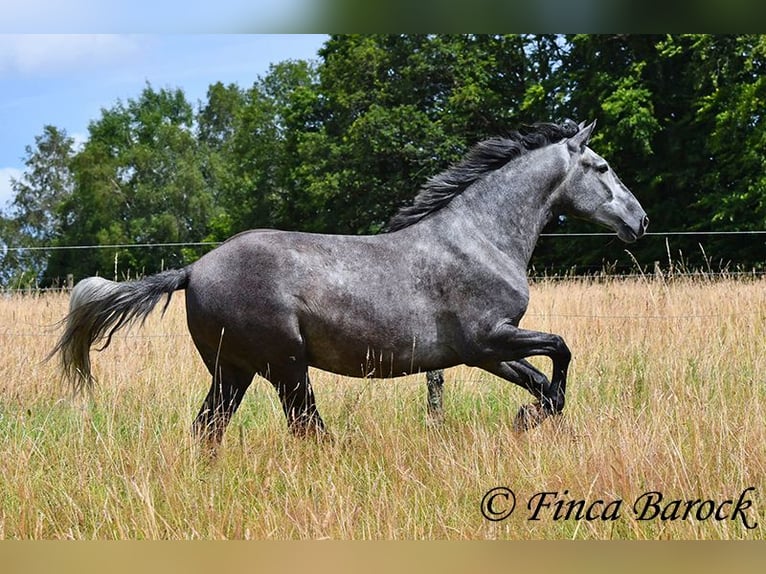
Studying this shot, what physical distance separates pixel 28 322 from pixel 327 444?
17.4 feet

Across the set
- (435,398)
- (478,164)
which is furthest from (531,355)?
(478,164)

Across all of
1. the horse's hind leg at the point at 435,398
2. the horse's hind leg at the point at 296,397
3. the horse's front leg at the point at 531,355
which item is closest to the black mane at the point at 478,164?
the horse's front leg at the point at 531,355

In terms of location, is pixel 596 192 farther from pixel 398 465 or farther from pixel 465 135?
pixel 465 135

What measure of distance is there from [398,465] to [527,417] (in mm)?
870

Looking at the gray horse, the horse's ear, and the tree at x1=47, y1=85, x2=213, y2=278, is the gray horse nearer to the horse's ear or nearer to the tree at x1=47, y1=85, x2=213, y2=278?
the horse's ear

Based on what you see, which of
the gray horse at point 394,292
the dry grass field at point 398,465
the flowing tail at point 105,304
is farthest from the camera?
the flowing tail at point 105,304

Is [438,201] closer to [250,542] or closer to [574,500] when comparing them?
[574,500]

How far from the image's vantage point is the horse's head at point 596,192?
4688mm

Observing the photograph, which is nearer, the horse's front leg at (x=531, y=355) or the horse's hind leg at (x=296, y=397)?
the horse's hind leg at (x=296, y=397)

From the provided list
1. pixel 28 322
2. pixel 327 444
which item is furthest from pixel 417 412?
pixel 28 322

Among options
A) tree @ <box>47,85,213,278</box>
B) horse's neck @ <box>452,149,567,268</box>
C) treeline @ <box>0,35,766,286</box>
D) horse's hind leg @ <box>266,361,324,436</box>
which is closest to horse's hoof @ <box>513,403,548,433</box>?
horse's neck @ <box>452,149,567,268</box>

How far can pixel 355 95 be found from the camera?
66.5 feet

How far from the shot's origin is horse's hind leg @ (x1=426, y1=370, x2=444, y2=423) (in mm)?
4812

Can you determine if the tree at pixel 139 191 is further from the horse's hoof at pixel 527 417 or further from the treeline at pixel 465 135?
the horse's hoof at pixel 527 417
